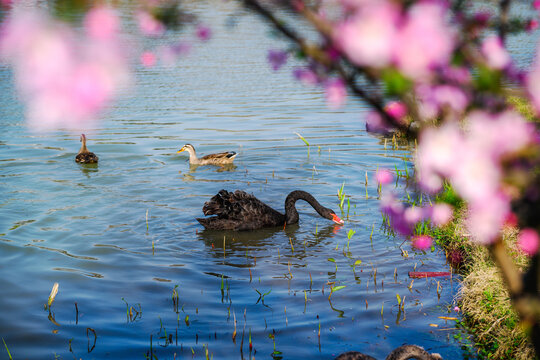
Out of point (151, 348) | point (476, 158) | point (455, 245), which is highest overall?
point (476, 158)

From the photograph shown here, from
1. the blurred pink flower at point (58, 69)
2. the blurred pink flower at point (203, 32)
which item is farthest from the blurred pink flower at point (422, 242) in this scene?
the blurred pink flower at point (58, 69)

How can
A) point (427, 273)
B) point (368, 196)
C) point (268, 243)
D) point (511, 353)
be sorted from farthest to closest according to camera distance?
point (368, 196)
point (268, 243)
point (427, 273)
point (511, 353)

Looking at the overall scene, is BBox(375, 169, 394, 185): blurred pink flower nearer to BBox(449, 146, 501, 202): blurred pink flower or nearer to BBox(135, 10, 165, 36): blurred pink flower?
BBox(135, 10, 165, 36): blurred pink flower

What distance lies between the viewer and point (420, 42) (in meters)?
1.95

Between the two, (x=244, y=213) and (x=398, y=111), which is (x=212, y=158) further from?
(x=398, y=111)

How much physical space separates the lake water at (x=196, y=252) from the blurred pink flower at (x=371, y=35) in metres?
0.56

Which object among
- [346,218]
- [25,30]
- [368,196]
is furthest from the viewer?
[368,196]

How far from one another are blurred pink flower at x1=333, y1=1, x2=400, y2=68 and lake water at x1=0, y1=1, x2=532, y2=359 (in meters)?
0.56

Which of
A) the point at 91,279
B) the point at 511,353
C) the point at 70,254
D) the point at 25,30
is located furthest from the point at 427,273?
the point at 25,30

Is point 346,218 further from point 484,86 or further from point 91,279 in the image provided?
point 484,86

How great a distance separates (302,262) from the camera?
8906 millimetres

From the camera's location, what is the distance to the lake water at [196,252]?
6566 millimetres

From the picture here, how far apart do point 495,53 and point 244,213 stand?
809 centimetres

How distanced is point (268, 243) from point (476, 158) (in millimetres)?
8172
